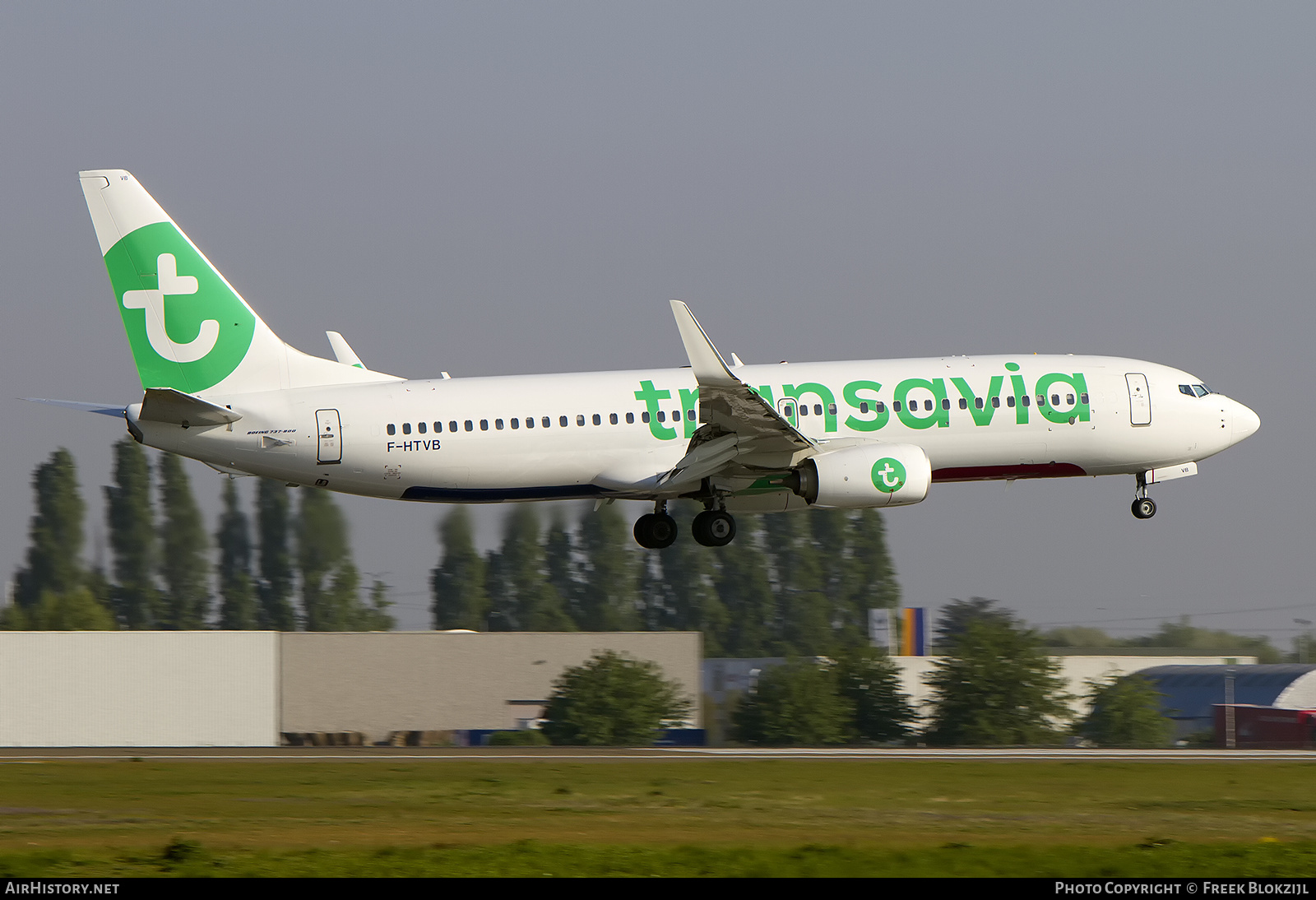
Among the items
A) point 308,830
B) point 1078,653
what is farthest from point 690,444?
point 1078,653

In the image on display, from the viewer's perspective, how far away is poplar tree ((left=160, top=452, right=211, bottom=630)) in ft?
378

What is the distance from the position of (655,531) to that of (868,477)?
24.1 feet

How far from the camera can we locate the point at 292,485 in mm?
44281

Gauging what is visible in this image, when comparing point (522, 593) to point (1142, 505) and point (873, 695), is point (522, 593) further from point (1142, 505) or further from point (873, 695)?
point (1142, 505)

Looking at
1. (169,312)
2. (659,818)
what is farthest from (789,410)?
(169,312)

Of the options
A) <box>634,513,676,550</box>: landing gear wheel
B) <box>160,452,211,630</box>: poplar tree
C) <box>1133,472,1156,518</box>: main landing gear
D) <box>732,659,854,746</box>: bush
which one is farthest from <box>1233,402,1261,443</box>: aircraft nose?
<box>160,452,211,630</box>: poplar tree

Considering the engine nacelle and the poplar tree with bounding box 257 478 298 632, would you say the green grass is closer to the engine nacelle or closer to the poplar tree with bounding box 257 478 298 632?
the engine nacelle

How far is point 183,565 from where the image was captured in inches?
4606

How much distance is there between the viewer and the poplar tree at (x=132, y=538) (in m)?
117

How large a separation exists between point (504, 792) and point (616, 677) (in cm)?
5159

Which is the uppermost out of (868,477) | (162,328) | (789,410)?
(162,328)

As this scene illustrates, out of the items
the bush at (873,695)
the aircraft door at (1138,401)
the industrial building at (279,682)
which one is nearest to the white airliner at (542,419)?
the aircraft door at (1138,401)

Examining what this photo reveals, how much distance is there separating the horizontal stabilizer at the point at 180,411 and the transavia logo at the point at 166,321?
5.37 feet

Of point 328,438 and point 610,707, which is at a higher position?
point 328,438
